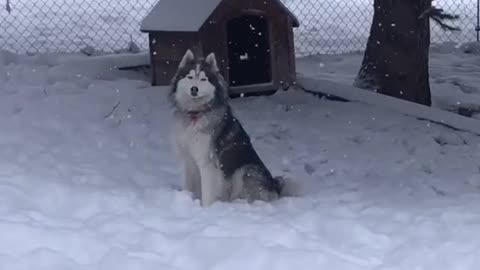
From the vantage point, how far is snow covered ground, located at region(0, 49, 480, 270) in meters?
4.29

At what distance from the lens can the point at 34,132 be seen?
6.63m

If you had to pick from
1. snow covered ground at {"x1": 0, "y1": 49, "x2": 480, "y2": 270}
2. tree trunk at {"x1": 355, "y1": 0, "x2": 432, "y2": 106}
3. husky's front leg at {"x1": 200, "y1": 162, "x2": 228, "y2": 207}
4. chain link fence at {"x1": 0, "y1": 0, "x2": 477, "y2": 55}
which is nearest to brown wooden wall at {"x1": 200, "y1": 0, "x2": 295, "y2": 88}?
snow covered ground at {"x1": 0, "y1": 49, "x2": 480, "y2": 270}

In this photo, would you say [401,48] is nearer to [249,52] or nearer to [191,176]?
[249,52]

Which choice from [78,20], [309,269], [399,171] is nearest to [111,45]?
[78,20]

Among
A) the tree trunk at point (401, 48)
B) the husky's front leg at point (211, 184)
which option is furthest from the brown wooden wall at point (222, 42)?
the husky's front leg at point (211, 184)

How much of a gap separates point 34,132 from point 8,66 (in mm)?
1921

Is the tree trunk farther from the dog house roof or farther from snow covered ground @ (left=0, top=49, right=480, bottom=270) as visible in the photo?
the dog house roof

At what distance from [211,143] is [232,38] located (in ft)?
9.69

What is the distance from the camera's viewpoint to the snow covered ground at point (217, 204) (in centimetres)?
429

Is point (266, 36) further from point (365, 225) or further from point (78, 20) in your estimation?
point (78, 20)

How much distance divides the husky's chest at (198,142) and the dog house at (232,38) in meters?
2.39

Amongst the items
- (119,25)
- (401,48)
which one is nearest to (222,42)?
(401,48)

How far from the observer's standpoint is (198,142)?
5.39 metres

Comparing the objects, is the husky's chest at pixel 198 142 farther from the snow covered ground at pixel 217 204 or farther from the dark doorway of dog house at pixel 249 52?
the dark doorway of dog house at pixel 249 52
